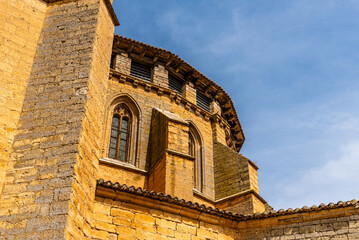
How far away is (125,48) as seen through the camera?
14664 mm

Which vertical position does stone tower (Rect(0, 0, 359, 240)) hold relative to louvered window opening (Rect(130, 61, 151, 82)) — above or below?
below

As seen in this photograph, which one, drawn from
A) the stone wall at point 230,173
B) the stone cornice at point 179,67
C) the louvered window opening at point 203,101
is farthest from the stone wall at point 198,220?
the stone cornice at point 179,67

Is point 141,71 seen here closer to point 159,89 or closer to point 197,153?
point 159,89

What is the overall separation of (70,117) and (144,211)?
93.4 inches

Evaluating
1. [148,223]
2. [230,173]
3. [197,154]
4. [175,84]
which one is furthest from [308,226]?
[175,84]

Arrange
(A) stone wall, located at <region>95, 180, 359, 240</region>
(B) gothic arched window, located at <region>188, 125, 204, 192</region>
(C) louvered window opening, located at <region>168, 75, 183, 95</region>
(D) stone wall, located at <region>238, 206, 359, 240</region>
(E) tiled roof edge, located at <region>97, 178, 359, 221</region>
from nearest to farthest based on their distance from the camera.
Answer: (A) stone wall, located at <region>95, 180, 359, 240</region>
(E) tiled roof edge, located at <region>97, 178, 359, 221</region>
(D) stone wall, located at <region>238, 206, 359, 240</region>
(B) gothic arched window, located at <region>188, 125, 204, 192</region>
(C) louvered window opening, located at <region>168, 75, 183, 95</region>

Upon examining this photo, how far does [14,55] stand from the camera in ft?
25.6

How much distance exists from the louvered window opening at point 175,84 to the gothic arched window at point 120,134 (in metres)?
2.22

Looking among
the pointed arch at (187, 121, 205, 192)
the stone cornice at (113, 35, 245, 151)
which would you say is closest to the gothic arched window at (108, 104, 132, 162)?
the stone cornice at (113, 35, 245, 151)

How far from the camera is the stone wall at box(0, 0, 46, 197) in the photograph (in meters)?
6.93

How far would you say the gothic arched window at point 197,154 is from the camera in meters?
14.1

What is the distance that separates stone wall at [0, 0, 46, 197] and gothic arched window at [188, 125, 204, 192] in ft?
24.6

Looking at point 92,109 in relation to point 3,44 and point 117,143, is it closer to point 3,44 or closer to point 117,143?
point 3,44

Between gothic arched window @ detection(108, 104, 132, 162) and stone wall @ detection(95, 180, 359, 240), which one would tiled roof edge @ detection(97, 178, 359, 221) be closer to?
stone wall @ detection(95, 180, 359, 240)
